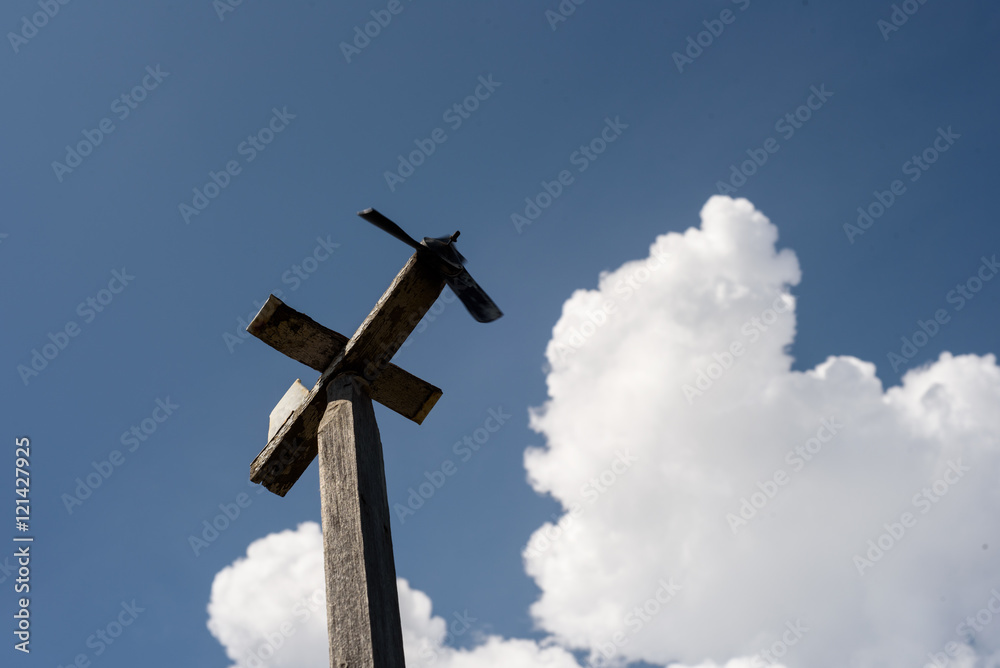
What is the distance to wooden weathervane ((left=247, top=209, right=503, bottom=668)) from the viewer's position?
273 centimetres

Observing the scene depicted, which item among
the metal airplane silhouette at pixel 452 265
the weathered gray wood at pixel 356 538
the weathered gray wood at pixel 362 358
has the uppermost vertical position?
the metal airplane silhouette at pixel 452 265

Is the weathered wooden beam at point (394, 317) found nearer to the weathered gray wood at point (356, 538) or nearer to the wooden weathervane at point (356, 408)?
the wooden weathervane at point (356, 408)

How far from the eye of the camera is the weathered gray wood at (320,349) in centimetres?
344

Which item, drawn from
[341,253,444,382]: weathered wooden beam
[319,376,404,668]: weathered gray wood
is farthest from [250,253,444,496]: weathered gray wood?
[319,376,404,668]: weathered gray wood

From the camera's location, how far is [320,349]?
3.55m

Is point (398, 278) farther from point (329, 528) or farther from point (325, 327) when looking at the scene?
point (329, 528)

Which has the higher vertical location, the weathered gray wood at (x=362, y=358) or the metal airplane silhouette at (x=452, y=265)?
the metal airplane silhouette at (x=452, y=265)

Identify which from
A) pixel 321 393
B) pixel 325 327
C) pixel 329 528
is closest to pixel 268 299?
pixel 325 327

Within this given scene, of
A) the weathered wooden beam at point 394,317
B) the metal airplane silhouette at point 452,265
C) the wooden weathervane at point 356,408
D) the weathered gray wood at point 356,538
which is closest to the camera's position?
the weathered gray wood at point 356,538

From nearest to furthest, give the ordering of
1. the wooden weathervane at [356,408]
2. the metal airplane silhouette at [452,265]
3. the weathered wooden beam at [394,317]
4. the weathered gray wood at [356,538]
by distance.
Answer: the weathered gray wood at [356,538], the wooden weathervane at [356,408], the metal airplane silhouette at [452,265], the weathered wooden beam at [394,317]

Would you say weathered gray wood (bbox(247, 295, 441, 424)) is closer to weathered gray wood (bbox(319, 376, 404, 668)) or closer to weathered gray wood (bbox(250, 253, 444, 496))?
weathered gray wood (bbox(250, 253, 444, 496))

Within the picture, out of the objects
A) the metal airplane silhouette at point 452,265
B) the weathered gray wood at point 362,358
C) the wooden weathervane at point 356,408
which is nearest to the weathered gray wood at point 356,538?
the wooden weathervane at point 356,408

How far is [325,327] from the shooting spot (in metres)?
3.57

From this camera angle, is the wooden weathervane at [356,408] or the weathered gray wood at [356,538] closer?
the weathered gray wood at [356,538]
